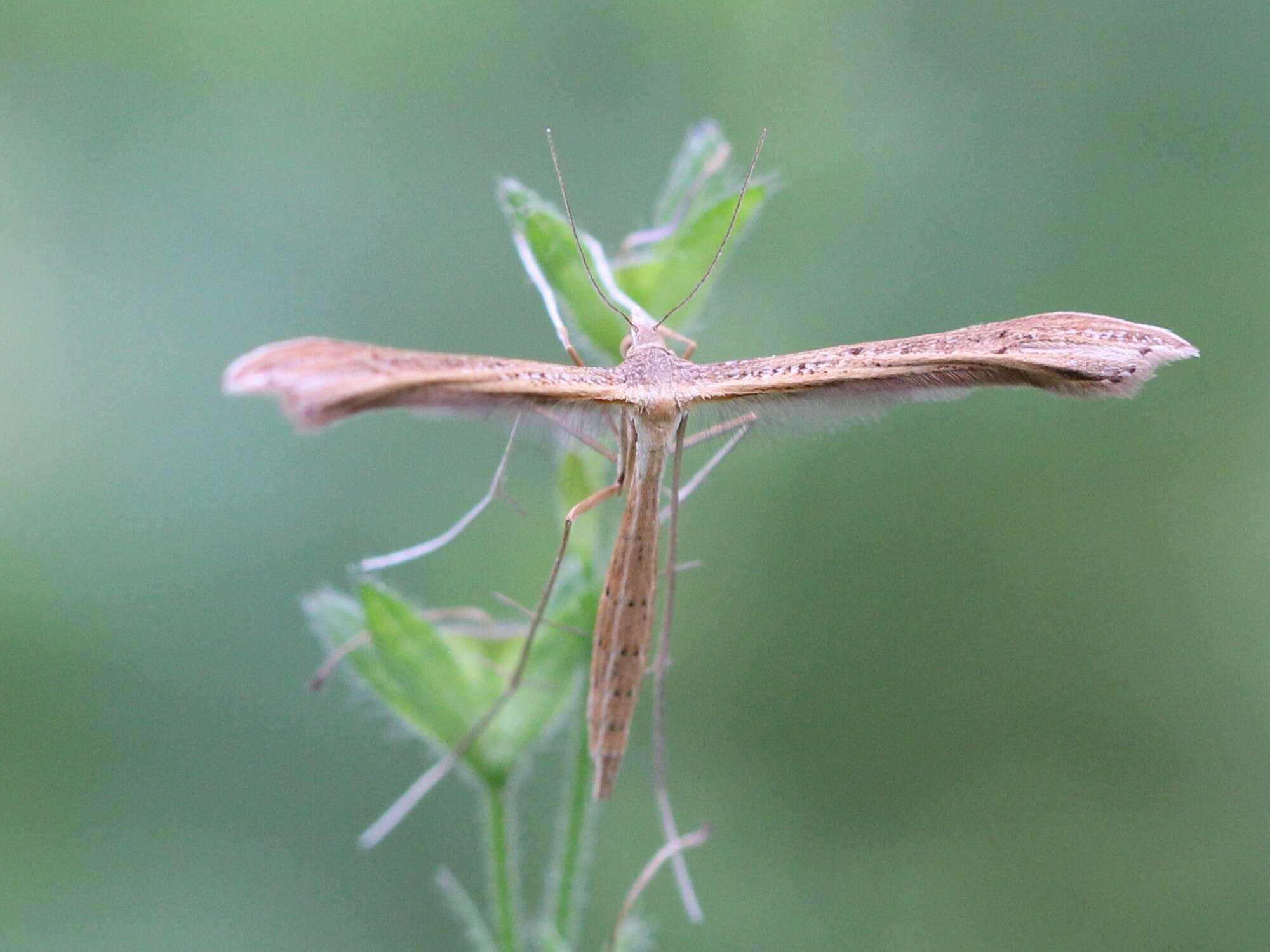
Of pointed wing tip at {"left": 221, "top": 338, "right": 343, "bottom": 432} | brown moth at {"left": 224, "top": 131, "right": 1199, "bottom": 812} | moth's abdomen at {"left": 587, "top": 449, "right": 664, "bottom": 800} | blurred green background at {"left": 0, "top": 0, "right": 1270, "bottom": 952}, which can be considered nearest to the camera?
pointed wing tip at {"left": 221, "top": 338, "right": 343, "bottom": 432}

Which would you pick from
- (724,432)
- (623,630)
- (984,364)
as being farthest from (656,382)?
(984,364)

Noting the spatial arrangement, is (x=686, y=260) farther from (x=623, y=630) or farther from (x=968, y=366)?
(x=623, y=630)

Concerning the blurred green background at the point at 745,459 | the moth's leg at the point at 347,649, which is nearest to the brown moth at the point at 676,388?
the moth's leg at the point at 347,649

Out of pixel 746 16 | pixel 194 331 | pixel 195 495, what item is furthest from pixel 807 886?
pixel 746 16

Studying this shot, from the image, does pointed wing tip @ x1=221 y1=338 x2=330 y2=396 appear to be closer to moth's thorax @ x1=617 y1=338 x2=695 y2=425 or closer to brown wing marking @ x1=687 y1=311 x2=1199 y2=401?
moth's thorax @ x1=617 y1=338 x2=695 y2=425

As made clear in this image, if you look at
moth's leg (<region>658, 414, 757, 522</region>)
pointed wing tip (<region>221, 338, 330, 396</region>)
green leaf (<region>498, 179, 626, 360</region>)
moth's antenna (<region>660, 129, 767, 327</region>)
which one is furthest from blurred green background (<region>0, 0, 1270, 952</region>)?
pointed wing tip (<region>221, 338, 330, 396</region>)
